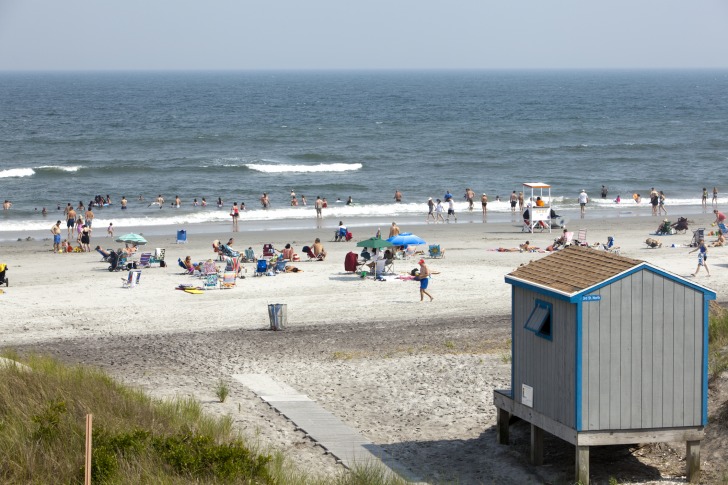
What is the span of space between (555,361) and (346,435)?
2864 mm

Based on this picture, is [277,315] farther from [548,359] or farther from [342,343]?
[548,359]

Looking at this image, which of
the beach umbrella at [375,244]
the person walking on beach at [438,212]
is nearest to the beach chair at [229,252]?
the beach umbrella at [375,244]

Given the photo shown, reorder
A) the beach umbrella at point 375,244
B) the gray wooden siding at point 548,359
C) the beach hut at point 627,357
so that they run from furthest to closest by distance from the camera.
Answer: the beach umbrella at point 375,244 < the gray wooden siding at point 548,359 < the beach hut at point 627,357

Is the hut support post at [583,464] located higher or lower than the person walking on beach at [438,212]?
higher

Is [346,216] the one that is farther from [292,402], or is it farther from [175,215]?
[292,402]

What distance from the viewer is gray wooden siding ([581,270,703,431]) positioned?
10047 millimetres

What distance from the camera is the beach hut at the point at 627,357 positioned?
1004cm

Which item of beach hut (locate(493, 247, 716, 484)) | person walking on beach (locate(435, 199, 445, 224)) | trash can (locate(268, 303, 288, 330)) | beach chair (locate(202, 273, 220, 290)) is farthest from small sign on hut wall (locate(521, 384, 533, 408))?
person walking on beach (locate(435, 199, 445, 224))

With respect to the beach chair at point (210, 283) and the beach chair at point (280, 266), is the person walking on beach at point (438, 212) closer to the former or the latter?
the beach chair at point (280, 266)

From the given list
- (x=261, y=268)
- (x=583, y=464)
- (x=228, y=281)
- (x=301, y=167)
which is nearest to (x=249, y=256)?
(x=261, y=268)

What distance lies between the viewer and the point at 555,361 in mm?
10422

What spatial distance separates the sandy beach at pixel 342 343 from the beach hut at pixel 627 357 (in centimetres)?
67

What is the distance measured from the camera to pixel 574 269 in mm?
10688

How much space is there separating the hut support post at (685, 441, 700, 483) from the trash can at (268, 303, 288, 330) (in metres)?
9.27
